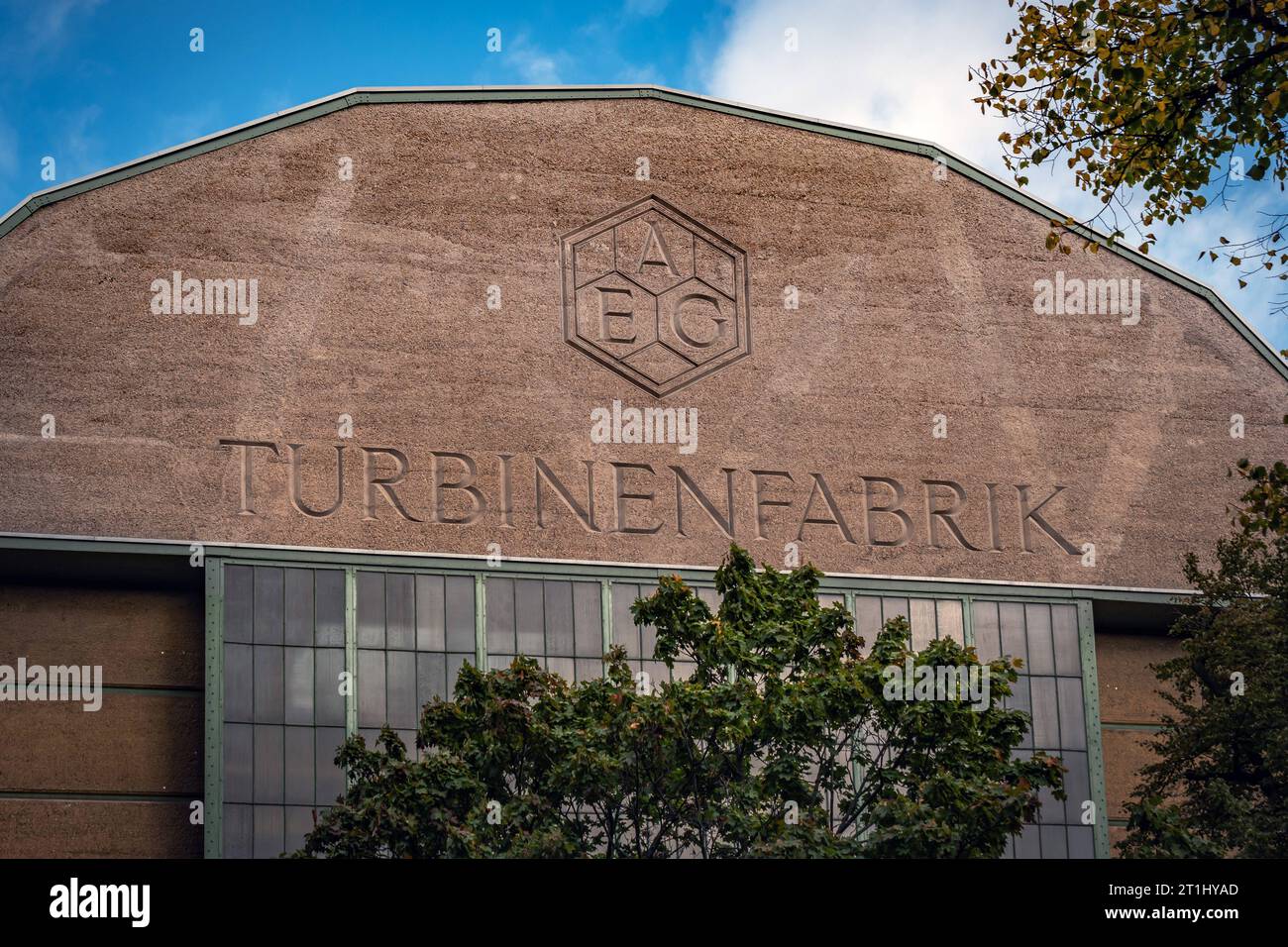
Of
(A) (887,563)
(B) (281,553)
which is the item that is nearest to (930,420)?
(A) (887,563)

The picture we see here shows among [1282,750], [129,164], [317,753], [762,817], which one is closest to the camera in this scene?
[762,817]

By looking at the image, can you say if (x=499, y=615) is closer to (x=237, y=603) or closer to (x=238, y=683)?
(x=237, y=603)

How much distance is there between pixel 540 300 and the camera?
89.4ft

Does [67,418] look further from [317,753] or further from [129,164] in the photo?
[317,753]

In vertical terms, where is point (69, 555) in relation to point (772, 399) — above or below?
below

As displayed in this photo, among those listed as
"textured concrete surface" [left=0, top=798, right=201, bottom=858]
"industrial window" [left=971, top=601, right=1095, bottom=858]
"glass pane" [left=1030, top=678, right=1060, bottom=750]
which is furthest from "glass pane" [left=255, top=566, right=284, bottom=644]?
"glass pane" [left=1030, top=678, right=1060, bottom=750]

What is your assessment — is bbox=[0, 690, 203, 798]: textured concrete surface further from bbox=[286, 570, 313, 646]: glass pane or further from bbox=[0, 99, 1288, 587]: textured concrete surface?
bbox=[0, 99, 1288, 587]: textured concrete surface

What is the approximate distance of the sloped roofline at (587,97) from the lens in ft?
85.7

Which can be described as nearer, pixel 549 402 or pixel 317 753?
pixel 317 753

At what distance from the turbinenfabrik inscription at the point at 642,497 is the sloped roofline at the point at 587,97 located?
14.1 feet

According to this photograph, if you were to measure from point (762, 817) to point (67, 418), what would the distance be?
12.2 meters

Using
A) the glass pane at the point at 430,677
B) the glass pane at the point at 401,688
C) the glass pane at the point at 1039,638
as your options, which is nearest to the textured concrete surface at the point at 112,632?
the glass pane at the point at 401,688

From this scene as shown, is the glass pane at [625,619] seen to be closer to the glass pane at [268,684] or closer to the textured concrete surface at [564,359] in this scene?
the textured concrete surface at [564,359]

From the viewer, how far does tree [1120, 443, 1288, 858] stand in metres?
21.8
